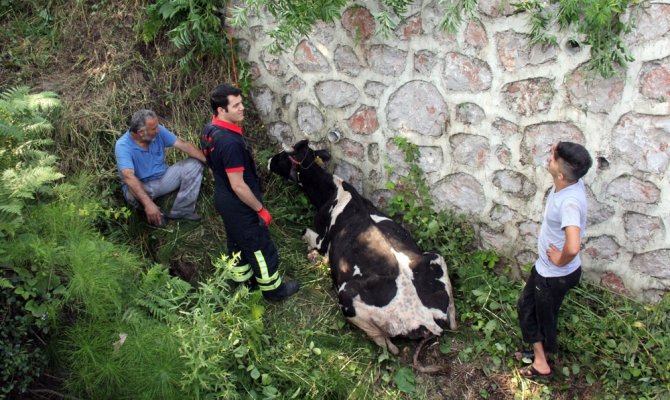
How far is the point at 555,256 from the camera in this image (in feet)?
14.1

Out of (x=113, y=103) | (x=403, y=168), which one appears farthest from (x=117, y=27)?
(x=403, y=168)

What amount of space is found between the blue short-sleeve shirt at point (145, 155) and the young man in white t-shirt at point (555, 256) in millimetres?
3374

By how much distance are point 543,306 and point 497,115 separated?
1.57 meters

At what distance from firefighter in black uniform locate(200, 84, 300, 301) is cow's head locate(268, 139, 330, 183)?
85 centimetres

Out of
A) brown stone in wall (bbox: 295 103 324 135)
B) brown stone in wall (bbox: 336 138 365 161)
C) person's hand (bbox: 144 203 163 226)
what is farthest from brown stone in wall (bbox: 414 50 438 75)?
person's hand (bbox: 144 203 163 226)

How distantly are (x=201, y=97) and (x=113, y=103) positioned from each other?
2.83ft

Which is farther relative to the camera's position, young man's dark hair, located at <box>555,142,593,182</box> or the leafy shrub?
the leafy shrub

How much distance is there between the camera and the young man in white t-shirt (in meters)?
4.12

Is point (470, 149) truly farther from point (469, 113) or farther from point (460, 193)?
point (460, 193)

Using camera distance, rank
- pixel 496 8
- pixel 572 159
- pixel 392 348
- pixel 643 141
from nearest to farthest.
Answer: pixel 572 159 → pixel 643 141 → pixel 496 8 → pixel 392 348

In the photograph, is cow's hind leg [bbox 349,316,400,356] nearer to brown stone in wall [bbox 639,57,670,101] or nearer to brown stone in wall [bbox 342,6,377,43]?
brown stone in wall [bbox 342,6,377,43]

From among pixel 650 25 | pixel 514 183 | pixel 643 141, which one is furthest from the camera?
pixel 514 183

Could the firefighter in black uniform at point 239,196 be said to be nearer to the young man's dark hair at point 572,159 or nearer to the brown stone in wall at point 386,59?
the brown stone in wall at point 386,59

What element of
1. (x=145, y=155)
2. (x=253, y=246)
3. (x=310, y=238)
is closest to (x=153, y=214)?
(x=145, y=155)
